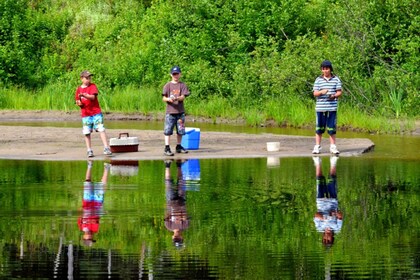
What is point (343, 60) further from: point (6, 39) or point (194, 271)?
point (194, 271)

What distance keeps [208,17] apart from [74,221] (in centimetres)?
2695

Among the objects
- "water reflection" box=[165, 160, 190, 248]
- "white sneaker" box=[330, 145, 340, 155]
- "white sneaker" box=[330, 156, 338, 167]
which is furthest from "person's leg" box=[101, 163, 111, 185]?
"white sneaker" box=[330, 145, 340, 155]

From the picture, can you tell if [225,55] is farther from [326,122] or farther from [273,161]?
[273,161]

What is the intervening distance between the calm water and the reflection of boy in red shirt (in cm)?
1

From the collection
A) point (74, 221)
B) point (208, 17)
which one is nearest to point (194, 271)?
point (74, 221)

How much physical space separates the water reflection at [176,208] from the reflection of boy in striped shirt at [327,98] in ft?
13.0

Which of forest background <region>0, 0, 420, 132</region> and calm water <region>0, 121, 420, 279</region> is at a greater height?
forest background <region>0, 0, 420, 132</region>

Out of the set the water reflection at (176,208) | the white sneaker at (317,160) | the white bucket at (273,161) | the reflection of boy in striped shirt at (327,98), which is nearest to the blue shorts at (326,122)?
the reflection of boy in striped shirt at (327,98)

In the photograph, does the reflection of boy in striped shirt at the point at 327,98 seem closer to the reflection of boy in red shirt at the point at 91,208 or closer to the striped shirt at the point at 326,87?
the striped shirt at the point at 326,87

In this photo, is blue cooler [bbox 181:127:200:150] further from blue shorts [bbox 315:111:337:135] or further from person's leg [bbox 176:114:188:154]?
blue shorts [bbox 315:111:337:135]

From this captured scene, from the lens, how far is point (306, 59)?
115ft

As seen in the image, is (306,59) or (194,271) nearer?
(194,271)

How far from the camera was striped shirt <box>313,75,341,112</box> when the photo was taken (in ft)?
76.3

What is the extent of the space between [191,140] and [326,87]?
3.23 metres
